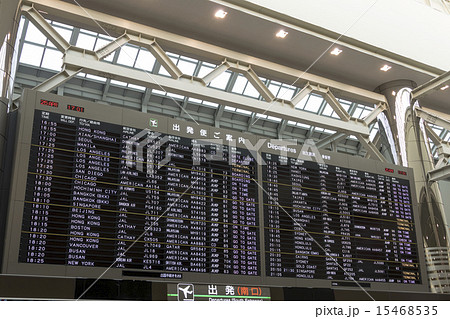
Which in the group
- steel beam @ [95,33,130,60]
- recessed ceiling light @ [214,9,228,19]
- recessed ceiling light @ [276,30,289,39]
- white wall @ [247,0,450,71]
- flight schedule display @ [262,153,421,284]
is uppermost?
white wall @ [247,0,450,71]

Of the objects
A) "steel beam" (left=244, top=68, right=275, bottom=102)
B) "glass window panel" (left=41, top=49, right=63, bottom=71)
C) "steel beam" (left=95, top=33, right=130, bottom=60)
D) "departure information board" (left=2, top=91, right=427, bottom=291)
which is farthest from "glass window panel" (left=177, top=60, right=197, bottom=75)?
"departure information board" (left=2, top=91, right=427, bottom=291)

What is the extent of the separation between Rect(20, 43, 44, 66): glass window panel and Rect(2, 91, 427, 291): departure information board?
41.0 feet

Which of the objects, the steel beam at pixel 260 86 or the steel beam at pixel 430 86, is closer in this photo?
the steel beam at pixel 260 86

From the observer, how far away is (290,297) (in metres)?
7.52

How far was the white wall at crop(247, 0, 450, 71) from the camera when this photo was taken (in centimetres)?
1086

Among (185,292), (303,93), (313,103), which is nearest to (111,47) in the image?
(303,93)

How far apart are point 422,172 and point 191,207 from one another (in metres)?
6.52

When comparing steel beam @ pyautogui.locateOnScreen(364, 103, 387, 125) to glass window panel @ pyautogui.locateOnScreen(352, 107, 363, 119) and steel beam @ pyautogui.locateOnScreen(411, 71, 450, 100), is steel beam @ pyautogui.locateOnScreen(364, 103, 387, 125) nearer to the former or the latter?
steel beam @ pyautogui.locateOnScreen(411, 71, 450, 100)

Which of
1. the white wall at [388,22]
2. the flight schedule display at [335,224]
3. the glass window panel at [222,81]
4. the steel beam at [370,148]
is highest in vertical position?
the glass window panel at [222,81]

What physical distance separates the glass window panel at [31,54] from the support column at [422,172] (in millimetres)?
12648

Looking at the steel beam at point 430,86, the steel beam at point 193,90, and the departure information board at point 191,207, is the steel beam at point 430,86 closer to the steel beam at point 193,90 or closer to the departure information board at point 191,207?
the steel beam at point 193,90

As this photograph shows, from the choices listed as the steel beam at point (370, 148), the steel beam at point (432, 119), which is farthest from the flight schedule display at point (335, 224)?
the steel beam at point (432, 119)

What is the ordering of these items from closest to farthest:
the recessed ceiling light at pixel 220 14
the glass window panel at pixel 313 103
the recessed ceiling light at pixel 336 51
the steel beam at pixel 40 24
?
1. the steel beam at pixel 40 24
2. the recessed ceiling light at pixel 220 14
3. the recessed ceiling light at pixel 336 51
4. the glass window panel at pixel 313 103

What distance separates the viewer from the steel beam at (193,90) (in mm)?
9047
